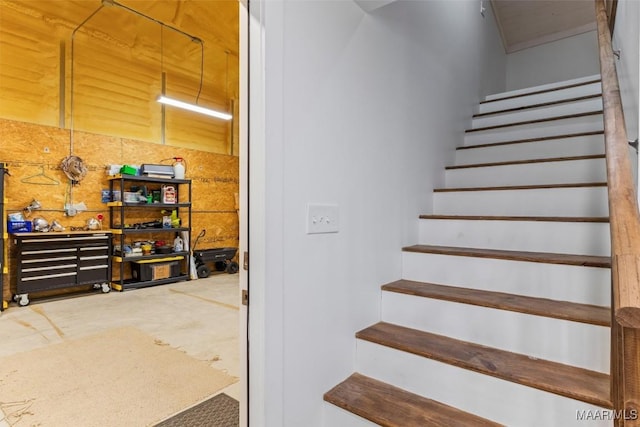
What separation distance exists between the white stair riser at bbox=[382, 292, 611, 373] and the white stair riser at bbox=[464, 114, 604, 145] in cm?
211

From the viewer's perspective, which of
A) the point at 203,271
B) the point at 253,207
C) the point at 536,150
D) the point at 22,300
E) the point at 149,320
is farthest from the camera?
the point at 203,271

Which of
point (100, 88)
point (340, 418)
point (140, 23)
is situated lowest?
point (340, 418)

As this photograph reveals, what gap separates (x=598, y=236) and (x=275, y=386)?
1.76 meters

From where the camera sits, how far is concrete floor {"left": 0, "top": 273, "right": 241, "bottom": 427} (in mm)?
2871

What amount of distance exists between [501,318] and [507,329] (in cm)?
5

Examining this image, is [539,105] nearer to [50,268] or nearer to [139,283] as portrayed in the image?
[139,283]

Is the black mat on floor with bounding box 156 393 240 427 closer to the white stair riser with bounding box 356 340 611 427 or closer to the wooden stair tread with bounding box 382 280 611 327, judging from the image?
the white stair riser with bounding box 356 340 611 427

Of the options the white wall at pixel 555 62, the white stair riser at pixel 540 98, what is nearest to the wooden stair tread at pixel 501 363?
the white stair riser at pixel 540 98

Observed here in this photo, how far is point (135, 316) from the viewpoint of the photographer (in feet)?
12.2

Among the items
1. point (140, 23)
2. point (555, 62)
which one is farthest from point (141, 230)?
point (555, 62)

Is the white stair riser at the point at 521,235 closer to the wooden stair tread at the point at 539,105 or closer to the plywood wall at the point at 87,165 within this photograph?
the wooden stair tread at the point at 539,105

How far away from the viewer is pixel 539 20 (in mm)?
5828

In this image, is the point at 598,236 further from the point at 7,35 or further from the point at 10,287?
the point at 7,35

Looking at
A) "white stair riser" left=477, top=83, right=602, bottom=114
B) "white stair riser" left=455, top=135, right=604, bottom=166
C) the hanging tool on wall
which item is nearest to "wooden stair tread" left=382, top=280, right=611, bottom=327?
"white stair riser" left=455, top=135, right=604, bottom=166
